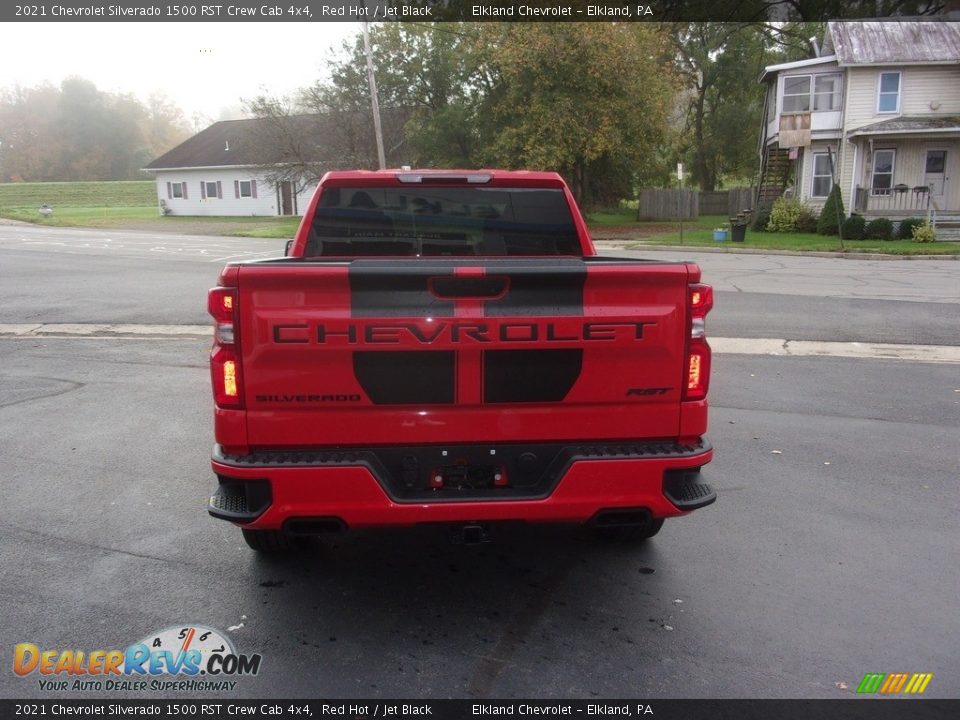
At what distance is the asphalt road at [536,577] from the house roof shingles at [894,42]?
28597 mm

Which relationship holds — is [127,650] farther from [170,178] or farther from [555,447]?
[170,178]

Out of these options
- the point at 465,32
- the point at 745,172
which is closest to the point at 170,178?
the point at 465,32

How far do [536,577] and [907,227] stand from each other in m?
28.5

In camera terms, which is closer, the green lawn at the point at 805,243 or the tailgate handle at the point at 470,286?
the tailgate handle at the point at 470,286

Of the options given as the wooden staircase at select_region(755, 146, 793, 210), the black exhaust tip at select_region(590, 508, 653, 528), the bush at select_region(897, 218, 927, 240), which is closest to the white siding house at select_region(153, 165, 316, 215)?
the wooden staircase at select_region(755, 146, 793, 210)

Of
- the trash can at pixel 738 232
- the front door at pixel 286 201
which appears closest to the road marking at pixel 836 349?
the trash can at pixel 738 232

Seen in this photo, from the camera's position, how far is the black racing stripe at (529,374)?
315 cm

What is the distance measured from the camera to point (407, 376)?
312cm

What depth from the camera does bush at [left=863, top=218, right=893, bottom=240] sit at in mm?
27125

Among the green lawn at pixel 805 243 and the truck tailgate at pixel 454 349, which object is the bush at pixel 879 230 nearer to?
the green lawn at pixel 805 243

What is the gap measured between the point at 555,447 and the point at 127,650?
1.99 metres

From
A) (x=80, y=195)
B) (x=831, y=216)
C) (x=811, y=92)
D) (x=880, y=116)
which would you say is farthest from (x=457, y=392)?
(x=80, y=195)

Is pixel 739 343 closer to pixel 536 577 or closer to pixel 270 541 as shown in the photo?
pixel 536 577

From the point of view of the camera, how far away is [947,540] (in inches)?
169
